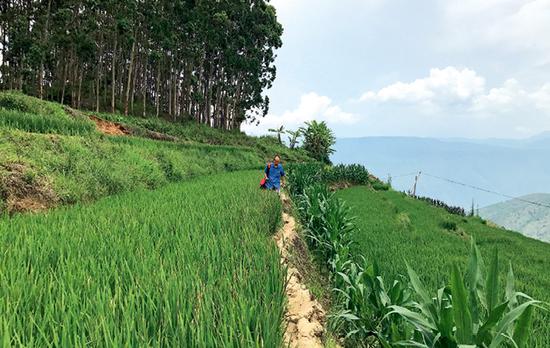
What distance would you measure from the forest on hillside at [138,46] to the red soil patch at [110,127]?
8138 millimetres

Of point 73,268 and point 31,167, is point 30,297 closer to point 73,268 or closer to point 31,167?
point 73,268

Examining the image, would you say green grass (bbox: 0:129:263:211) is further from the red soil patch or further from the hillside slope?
the red soil patch

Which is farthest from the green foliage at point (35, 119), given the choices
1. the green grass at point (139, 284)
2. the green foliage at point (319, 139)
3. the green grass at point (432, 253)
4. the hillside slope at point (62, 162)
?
the green foliage at point (319, 139)

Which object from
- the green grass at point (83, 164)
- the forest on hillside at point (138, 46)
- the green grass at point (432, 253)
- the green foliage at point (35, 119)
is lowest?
the green grass at point (432, 253)

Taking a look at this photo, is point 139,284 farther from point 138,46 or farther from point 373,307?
point 138,46

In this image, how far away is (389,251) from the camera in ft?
23.4

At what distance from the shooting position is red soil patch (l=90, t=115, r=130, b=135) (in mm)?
16469

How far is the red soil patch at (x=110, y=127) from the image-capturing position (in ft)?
54.0

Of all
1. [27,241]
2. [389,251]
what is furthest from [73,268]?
[389,251]

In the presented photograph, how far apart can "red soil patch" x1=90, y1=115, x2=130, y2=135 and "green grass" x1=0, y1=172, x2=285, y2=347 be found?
13.4m

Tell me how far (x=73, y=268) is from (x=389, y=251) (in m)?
6.20

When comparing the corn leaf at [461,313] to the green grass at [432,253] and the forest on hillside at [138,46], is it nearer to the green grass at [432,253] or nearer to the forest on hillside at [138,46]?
the green grass at [432,253]

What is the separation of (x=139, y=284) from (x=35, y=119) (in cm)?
948

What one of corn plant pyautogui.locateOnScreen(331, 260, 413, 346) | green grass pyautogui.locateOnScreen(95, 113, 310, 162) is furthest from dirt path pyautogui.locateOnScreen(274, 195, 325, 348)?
green grass pyautogui.locateOnScreen(95, 113, 310, 162)
